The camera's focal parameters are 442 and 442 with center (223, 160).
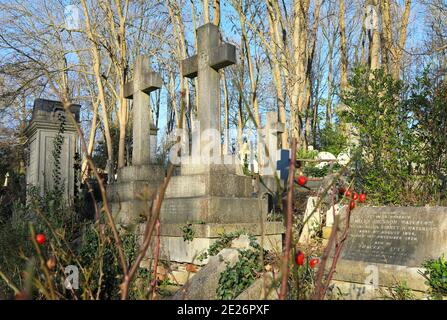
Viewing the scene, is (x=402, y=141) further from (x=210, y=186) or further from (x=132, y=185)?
(x=132, y=185)

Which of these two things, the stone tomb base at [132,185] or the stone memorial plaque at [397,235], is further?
the stone tomb base at [132,185]

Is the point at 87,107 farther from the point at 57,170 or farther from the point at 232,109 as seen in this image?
the point at 57,170

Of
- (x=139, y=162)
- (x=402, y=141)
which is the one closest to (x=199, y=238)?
(x=139, y=162)

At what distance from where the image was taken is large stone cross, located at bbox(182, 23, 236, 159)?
6551 mm

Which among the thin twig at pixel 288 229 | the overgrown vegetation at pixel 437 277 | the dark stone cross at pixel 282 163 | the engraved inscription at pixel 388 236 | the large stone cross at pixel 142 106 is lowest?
the overgrown vegetation at pixel 437 277

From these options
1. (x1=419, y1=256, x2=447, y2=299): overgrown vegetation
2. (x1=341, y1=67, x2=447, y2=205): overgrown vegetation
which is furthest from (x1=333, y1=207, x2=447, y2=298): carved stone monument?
(x1=341, y1=67, x2=447, y2=205): overgrown vegetation

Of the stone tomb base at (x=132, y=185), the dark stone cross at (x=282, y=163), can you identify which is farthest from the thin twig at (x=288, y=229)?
the dark stone cross at (x=282, y=163)

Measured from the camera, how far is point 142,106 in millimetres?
8484

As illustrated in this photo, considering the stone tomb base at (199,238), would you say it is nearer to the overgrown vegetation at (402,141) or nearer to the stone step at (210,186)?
the stone step at (210,186)

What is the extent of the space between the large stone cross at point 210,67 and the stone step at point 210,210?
113 cm

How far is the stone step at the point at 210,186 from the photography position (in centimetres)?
626

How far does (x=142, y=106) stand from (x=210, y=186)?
9.80 feet

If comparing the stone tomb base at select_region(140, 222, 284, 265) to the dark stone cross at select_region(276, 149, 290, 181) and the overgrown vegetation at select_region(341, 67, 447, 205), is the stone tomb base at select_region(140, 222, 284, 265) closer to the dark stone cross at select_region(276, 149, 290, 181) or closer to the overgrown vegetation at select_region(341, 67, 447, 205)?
the overgrown vegetation at select_region(341, 67, 447, 205)
